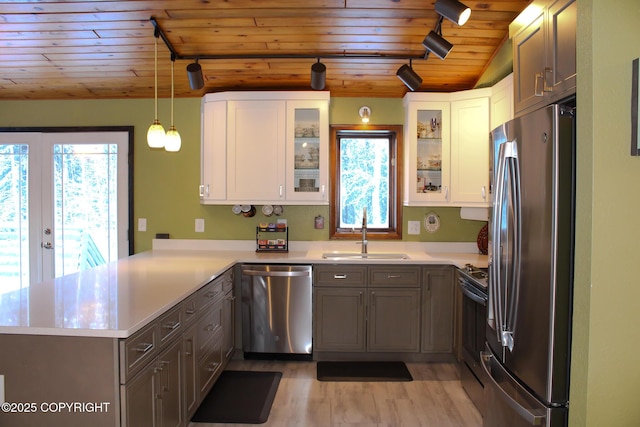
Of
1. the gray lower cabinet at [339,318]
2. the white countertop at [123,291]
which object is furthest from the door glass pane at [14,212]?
the gray lower cabinet at [339,318]

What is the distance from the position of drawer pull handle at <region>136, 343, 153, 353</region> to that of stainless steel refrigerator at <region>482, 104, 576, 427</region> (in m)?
1.55

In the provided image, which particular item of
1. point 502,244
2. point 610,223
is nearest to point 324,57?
point 502,244

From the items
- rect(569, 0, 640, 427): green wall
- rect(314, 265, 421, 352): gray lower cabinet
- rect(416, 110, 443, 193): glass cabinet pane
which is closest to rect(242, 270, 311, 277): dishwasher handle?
rect(314, 265, 421, 352): gray lower cabinet

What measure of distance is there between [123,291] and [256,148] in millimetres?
1785

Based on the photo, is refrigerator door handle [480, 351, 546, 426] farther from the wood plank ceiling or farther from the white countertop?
the wood plank ceiling

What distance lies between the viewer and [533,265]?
1676 mm

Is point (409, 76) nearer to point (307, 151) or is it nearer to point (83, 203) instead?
point (307, 151)

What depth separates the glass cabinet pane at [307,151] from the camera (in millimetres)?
3611

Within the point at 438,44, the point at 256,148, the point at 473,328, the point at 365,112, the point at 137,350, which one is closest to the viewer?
the point at 137,350

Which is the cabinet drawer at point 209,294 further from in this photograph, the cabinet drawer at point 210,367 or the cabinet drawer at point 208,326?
the cabinet drawer at point 210,367

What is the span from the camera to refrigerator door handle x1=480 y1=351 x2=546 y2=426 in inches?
64.2

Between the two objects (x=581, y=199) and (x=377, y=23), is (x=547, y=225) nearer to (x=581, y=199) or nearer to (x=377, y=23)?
(x=581, y=199)

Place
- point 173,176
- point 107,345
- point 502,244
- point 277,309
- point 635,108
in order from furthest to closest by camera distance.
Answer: point 173,176 → point 277,309 → point 502,244 → point 107,345 → point 635,108

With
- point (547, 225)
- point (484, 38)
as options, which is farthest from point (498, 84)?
point (547, 225)
